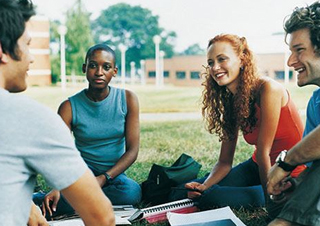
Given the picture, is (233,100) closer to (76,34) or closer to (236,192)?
(236,192)

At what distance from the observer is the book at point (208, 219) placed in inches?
92.9

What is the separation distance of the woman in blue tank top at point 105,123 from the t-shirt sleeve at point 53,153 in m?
1.87

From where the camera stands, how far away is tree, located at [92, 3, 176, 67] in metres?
30.0

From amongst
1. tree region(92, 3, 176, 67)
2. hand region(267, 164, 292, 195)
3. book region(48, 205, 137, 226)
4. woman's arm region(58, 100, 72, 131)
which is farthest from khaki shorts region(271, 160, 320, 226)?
tree region(92, 3, 176, 67)

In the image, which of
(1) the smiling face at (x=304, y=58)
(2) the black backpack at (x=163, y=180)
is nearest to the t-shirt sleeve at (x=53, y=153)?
(1) the smiling face at (x=304, y=58)

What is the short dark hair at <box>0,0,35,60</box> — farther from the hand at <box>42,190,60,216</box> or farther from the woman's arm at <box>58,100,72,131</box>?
the woman's arm at <box>58,100,72,131</box>

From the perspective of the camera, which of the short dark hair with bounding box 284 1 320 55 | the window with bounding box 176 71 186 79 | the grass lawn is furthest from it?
the window with bounding box 176 71 186 79

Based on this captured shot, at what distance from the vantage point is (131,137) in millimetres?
3139

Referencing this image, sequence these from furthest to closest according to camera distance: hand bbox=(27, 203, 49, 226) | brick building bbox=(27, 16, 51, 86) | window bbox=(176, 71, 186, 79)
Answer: window bbox=(176, 71, 186, 79), brick building bbox=(27, 16, 51, 86), hand bbox=(27, 203, 49, 226)

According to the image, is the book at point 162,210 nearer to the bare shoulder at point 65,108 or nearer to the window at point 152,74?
the bare shoulder at point 65,108

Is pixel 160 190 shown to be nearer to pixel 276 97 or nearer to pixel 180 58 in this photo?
pixel 276 97

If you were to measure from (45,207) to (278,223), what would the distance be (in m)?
1.50

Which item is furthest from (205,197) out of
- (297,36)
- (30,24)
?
(30,24)

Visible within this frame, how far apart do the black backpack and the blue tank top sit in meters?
0.33
